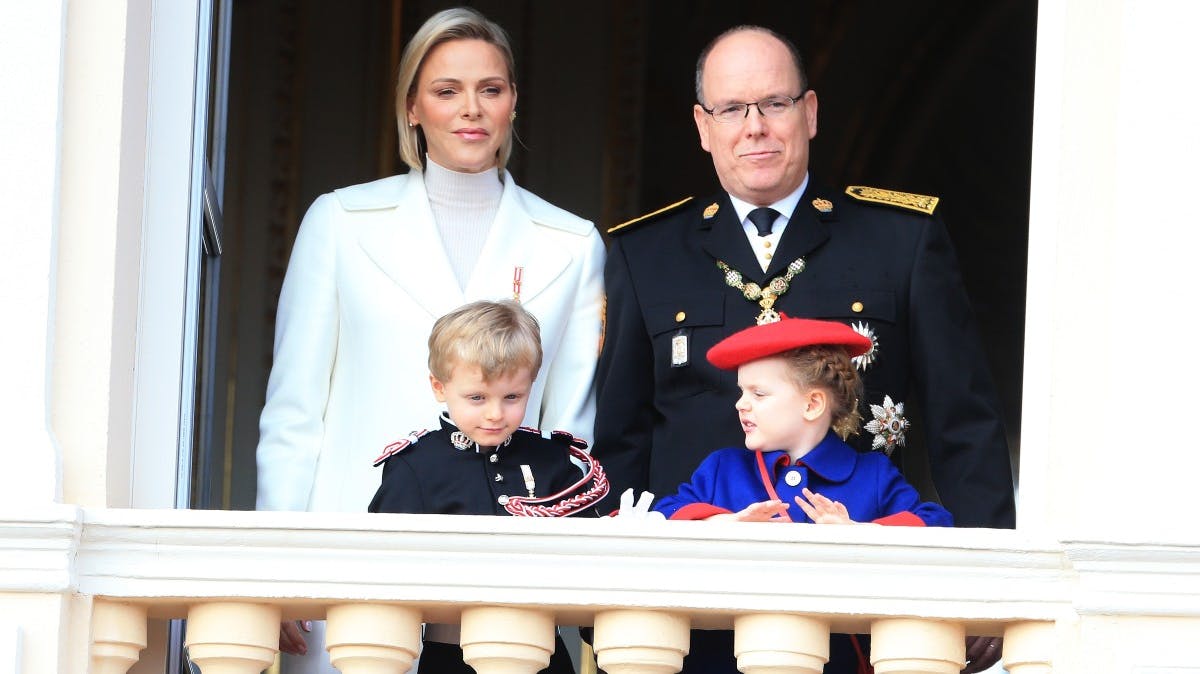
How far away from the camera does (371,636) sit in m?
3.82

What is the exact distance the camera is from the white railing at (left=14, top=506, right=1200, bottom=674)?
3781mm

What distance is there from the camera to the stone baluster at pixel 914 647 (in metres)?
3.81

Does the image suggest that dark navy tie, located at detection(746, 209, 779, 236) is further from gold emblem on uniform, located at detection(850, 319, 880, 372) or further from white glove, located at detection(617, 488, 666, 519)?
white glove, located at detection(617, 488, 666, 519)

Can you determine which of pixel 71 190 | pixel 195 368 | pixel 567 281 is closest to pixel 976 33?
pixel 567 281

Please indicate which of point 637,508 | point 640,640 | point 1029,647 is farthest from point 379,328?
point 1029,647

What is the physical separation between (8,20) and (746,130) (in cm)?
140

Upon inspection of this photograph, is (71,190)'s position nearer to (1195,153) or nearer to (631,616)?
(631,616)

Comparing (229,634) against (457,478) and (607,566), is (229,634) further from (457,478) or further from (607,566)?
(457,478)

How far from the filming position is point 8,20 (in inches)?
156

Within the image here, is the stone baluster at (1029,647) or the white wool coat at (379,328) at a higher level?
the white wool coat at (379,328)

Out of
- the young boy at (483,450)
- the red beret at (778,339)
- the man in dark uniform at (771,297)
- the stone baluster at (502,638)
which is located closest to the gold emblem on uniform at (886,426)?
the man in dark uniform at (771,297)

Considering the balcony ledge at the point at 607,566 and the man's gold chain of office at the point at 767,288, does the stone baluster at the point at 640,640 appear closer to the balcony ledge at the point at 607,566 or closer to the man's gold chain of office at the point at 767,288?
the balcony ledge at the point at 607,566

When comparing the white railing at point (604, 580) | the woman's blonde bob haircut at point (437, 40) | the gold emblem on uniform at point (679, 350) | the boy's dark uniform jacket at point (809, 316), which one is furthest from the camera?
the woman's blonde bob haircut at point (437, 40)

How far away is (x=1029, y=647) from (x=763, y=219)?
3.98 feet
